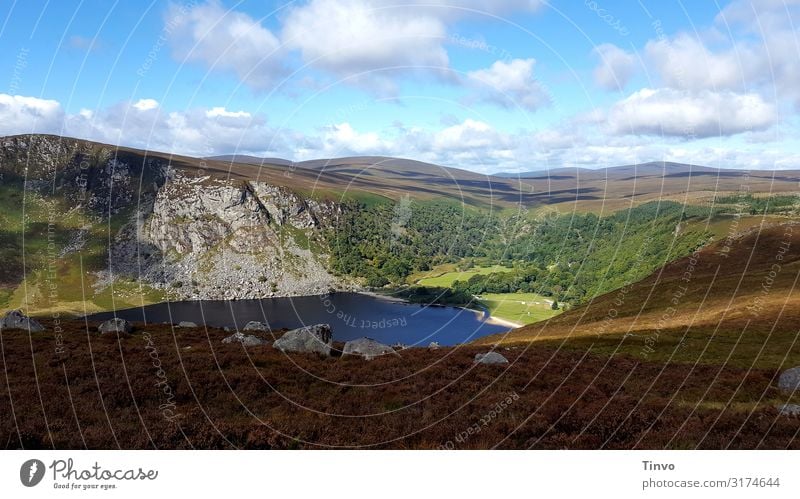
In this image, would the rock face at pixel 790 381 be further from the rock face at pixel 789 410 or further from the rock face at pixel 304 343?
the rock face at pixel 304 343

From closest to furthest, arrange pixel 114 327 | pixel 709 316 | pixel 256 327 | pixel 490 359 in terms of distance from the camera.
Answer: pixel 490 359 < pixel 114 327 < pixel 256 327 < pixel 709 316

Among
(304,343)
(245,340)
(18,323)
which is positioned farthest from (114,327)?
(304,343)

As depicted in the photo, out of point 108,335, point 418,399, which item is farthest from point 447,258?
point 418,399

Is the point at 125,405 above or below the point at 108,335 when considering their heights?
above
